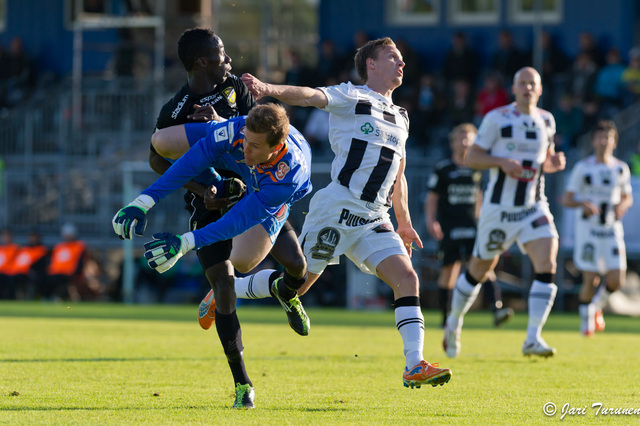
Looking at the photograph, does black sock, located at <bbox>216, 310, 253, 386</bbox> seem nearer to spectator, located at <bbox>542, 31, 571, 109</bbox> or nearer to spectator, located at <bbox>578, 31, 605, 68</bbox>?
spectator, located at <bbox>542, 31, 571, 109</bbox>

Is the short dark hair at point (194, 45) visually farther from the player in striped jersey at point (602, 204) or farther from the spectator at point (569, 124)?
the spectator at point (569, 124)

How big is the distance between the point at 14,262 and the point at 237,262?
48.1 feet

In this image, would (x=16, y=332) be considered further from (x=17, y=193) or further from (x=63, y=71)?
(x=63, y=71)

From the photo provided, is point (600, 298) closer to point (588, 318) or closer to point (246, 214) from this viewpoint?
point (588, 318)

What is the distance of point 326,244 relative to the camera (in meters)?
7.20

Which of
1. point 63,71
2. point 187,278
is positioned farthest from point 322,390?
point 63,71

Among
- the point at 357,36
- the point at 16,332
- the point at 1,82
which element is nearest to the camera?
the point at 16,332

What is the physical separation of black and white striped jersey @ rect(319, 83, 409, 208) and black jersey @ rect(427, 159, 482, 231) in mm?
6380

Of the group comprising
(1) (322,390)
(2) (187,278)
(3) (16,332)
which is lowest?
(2) (187,278)

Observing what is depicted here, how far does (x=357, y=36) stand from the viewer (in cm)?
2309

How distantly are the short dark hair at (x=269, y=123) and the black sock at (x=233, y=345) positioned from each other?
1225mm

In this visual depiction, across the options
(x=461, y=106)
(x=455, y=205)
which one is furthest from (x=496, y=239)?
(x=461, y=106)

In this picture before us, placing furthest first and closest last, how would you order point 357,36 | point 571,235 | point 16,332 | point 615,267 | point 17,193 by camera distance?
point 357,36 < point 17,193 < point 571,235 < point 615,267 < point 16,332

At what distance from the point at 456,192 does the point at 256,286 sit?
6076 millimetres
